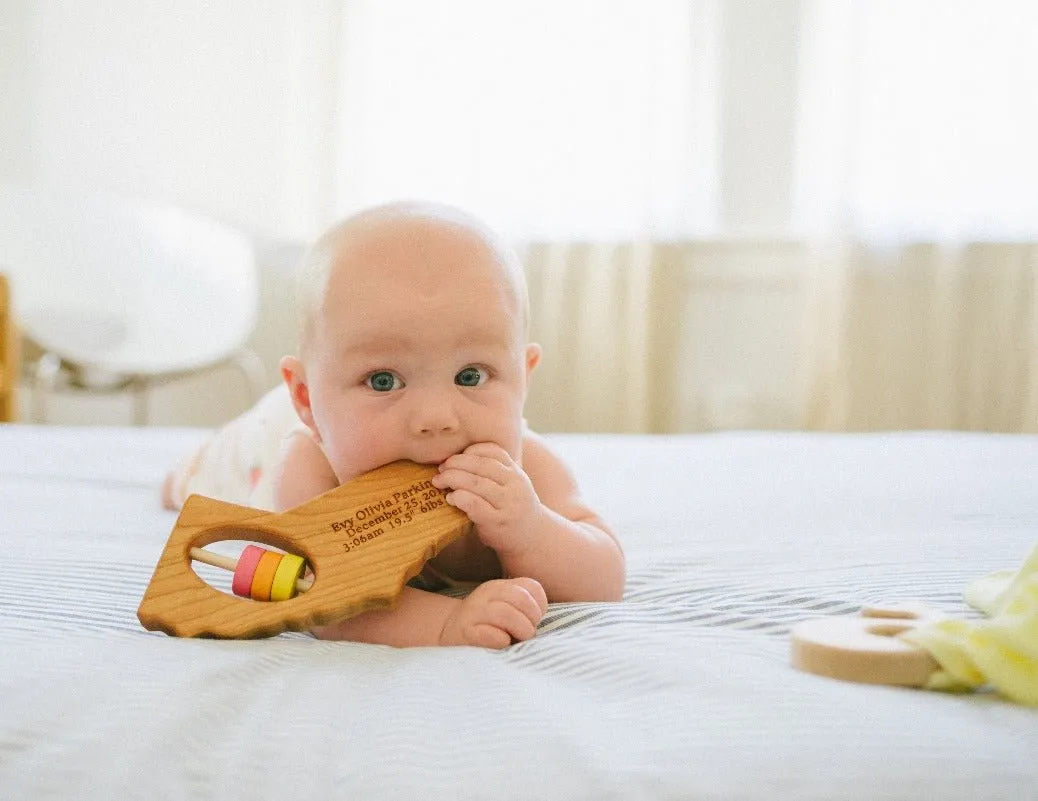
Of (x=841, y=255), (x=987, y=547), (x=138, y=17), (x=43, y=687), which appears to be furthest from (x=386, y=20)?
(x=43, y=687)

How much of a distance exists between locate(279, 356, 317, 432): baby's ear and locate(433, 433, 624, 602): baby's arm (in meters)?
0.18

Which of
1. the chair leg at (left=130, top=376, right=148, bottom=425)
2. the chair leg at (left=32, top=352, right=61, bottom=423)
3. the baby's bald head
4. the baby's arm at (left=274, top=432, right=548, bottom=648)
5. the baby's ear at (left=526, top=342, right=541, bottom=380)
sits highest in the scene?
the baby's bald head

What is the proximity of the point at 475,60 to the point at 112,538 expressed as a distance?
2200 mm

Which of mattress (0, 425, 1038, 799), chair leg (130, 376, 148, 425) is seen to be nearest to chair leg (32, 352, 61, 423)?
chair leg (130, 376, 148, 425)

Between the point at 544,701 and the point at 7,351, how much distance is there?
2.20m

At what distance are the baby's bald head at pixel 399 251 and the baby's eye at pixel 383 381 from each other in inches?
2.4

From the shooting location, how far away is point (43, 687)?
0.53 m

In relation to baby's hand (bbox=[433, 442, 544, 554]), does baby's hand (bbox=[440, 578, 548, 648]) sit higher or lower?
lower

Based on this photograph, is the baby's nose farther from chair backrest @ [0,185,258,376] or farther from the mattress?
chair backrest @ [0,185,258,376]

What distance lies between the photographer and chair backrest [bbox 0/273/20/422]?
2.36 metres

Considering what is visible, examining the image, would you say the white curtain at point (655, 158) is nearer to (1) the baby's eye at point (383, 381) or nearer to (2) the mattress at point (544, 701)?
(2) the mattress at point (544, 701)

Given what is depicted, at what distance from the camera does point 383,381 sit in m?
0.81

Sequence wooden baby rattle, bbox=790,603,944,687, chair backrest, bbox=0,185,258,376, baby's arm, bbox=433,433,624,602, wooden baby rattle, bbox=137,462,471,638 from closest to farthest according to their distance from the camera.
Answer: wooden baby rattle, bbox=790,603,944,687, wooden baby rattle, bbox=137,462,471,638, baby's arm, bbox=433,433,624,602, chair backrest, bbox=0,185,258,376

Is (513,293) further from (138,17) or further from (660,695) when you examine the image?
(138,17)
